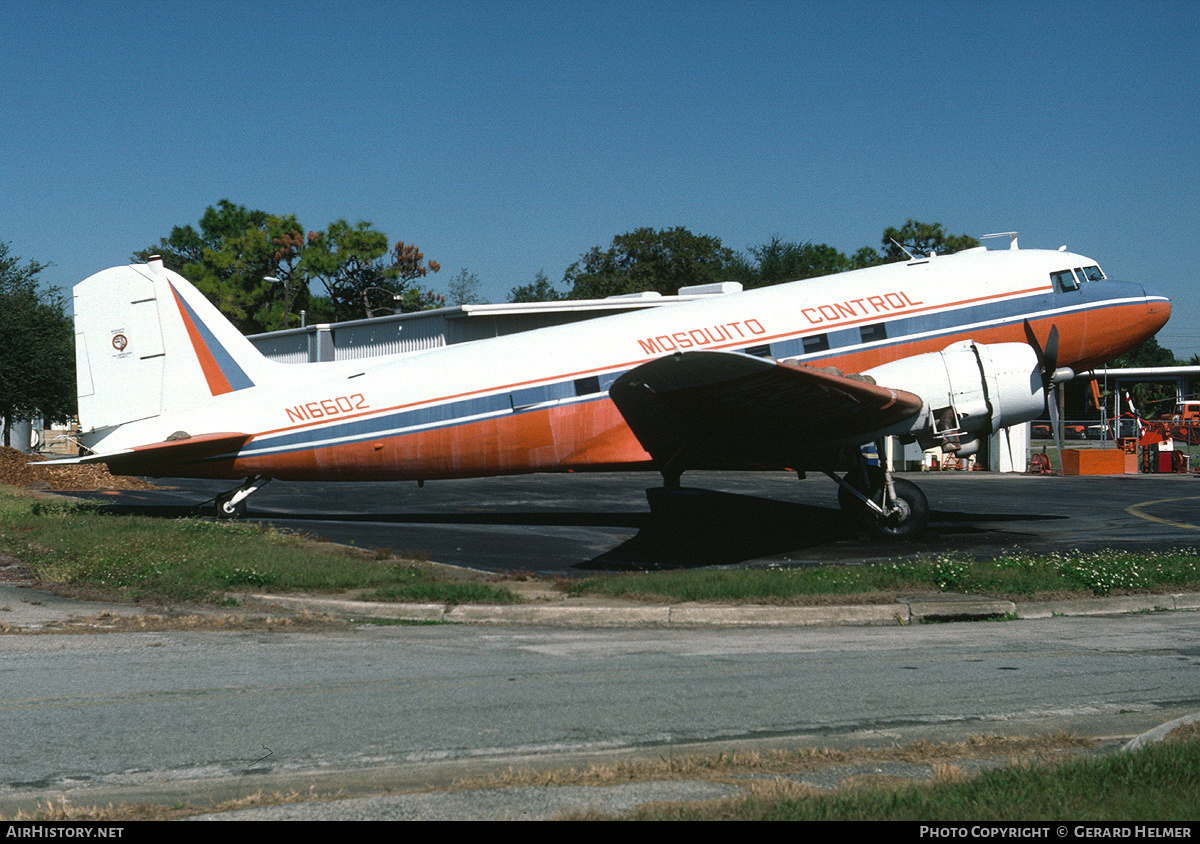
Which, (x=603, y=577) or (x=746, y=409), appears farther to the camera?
(x=746, y=409)

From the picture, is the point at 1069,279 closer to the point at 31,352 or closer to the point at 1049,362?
the point at 1049,362

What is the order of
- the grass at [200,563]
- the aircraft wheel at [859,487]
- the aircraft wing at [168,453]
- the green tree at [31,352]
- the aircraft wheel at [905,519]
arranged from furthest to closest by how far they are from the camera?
the green tree at [31,352] < the aircraft wing at [168,453] < the aircraft wheel at [859,487] < the aircraft wheel at [905,519] < the grass at [200,563]

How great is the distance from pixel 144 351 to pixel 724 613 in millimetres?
12669

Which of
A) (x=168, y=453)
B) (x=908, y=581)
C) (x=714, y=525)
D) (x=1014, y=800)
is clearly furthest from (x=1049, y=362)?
(x=168, y=453)

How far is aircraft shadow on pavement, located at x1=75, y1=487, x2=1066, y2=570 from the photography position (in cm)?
1402

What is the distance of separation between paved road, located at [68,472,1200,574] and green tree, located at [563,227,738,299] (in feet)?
160

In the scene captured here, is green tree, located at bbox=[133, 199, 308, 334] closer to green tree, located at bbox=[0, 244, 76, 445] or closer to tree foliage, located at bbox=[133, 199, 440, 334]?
tree foliage, located at bbox=[133, 199, 440, 334]

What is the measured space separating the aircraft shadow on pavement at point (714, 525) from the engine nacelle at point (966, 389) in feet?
5.92

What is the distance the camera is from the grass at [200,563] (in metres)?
10.8

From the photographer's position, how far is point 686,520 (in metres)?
18.0

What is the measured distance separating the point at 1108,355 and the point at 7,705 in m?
17.2

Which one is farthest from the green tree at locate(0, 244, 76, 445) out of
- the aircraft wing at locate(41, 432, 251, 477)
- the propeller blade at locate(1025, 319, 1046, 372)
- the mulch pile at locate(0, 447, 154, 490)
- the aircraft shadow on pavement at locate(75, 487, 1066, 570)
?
the propeller blade at locate(1025, 319, 1046, 372)

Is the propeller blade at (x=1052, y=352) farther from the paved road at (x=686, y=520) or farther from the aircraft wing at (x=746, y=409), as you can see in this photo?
the aircraft wing at (x=746, y=409)

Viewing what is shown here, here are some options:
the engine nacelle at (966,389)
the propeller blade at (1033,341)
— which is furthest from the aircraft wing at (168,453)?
the propeller blade at (1033,341)
